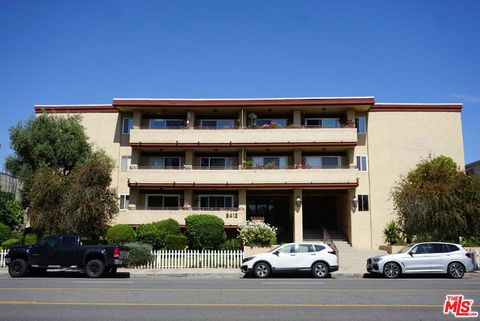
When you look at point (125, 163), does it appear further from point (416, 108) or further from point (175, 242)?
point (416, 108)

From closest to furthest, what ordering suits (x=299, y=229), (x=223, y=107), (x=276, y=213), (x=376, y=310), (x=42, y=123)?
(x=376, y=310) < (x=42, y=123) < (x=299, y=229) < (x=223, y=107) < (x=276, y=213)

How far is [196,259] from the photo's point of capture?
22688 millimetres

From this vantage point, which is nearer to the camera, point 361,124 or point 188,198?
point 188,198

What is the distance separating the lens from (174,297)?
37.1ft

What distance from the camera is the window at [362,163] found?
31.6 m

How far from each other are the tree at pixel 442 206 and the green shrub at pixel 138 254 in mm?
14341

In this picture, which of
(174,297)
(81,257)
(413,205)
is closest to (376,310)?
(174,297)

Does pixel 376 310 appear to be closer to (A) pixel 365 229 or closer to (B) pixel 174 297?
(B) pixel 174 297

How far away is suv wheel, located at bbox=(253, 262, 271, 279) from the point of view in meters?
18.2

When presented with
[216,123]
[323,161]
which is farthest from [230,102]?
[323,161]

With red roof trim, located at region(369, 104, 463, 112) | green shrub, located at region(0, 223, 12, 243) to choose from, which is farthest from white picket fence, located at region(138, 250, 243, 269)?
red roof trim, located at region(369, 104, 463, 112)

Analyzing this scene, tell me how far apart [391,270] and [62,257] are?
46.5 feet

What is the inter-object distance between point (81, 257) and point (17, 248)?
2890mm

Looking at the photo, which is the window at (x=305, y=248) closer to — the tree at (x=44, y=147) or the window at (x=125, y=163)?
the tree at (x=44, y=147)
